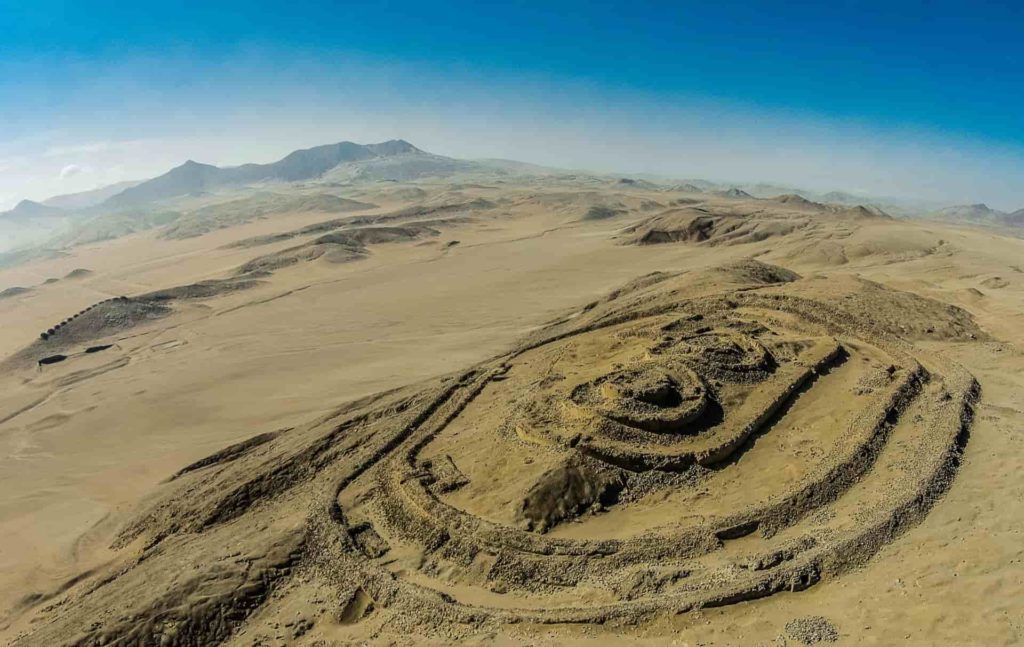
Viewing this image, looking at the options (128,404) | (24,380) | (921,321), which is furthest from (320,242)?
(921,321)

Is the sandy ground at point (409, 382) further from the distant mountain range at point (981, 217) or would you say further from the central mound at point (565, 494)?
the distant mountain range at point (981, 217)

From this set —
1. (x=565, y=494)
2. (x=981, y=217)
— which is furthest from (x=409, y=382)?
(x=981, y=217)

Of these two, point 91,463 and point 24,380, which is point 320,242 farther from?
point 91,463

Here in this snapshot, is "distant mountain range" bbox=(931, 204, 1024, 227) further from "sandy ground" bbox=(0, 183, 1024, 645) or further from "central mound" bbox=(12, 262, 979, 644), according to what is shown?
"central mound" bbox=(12, 262, 979, 644)

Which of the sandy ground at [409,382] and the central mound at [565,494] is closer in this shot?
the sandy ground at [409,382]

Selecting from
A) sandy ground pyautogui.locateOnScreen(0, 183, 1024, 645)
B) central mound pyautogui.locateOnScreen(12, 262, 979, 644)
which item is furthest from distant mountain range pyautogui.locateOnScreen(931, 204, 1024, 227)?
central mound pyautogui.locateOnScreen(12, 262, 979, 644)

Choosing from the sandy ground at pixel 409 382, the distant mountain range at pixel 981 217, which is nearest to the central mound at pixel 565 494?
the sandy ground at pixel 409 382
